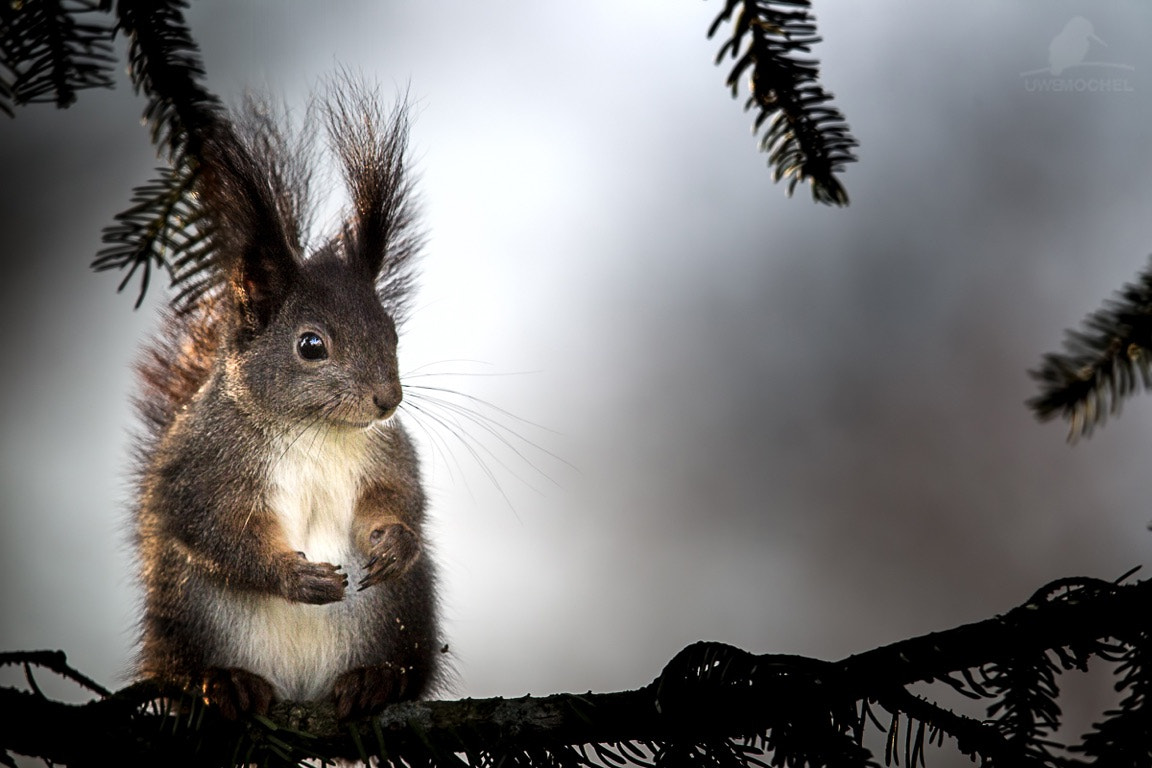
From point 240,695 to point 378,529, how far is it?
0.21 metres

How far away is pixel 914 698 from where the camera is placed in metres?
0.65

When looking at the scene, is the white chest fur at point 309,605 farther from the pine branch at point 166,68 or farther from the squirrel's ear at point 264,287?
the pine branch at point 166,68

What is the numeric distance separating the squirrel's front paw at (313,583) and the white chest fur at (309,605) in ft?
0.19

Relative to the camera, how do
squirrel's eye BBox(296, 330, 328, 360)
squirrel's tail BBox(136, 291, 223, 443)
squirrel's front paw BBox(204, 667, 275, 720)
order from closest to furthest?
squirrel's front paw BBox(204, 667, 275, 720) → squirrel's eye BBox(296, 330, 328, 360) → squirrel's tail BBox(136, 291, 223, 443)

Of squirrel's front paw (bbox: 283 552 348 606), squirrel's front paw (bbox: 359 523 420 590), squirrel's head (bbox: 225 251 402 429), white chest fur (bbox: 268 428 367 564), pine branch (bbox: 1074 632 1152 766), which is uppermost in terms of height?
squirrel's head (bbox: 225 251 402 429)

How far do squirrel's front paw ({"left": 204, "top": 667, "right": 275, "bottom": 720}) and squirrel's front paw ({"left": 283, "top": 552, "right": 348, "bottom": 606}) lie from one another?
84 mm

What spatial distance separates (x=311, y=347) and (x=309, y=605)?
27 centimetres

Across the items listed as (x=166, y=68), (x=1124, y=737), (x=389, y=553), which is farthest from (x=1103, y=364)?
(x=389, y=553)

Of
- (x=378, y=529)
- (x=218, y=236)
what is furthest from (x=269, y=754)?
(x=218, y=236)

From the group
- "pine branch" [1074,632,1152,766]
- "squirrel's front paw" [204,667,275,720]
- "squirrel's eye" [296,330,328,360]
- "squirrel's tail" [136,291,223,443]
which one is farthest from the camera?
"squirrel's tail" [136,291,223,443]

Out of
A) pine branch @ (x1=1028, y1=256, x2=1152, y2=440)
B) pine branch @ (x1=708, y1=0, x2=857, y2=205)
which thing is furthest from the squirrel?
pine branch @ (x1=1028, y1=256, x2=1152, y2=440)

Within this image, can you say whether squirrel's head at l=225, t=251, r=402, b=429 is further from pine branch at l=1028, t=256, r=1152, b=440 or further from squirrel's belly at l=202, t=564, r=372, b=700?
pine branch at l=1028, t=256, r=1152, b=440

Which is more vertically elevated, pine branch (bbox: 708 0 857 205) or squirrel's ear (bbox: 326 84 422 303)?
squirrel's ear (bbox: 326 84 422 303)

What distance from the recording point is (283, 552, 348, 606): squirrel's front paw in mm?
941
